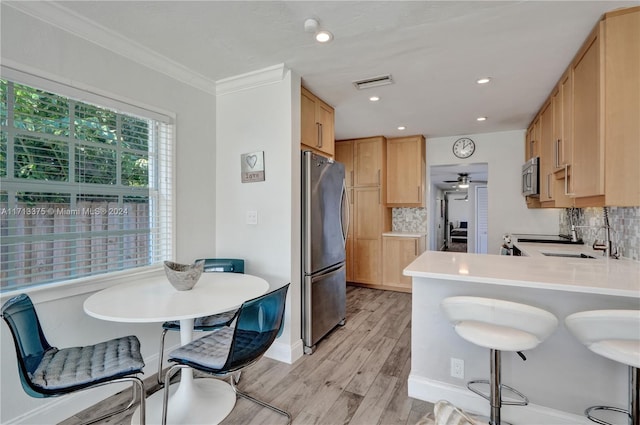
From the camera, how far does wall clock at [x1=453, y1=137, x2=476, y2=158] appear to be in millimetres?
4656

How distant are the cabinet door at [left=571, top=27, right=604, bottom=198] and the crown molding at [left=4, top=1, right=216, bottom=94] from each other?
2.86 m

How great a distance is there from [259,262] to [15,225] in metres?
1.57

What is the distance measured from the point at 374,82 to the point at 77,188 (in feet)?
7.94

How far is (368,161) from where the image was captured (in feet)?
16.1

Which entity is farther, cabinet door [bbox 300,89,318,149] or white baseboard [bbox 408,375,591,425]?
cabinet door [bbox 300,89,318,149]

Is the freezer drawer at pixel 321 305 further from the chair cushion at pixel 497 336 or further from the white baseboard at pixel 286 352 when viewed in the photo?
the chair cushion at pixel 497 336

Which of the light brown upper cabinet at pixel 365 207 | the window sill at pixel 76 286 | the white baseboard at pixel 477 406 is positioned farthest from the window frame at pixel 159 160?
the light brown upper cabinet at pixel 365 207

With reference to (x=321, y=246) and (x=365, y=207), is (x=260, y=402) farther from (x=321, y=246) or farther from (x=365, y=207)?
(x=365, y=207)

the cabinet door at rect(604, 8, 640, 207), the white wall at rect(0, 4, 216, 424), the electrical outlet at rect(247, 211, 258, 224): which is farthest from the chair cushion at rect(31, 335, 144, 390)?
the cabinet door at rect(604, 8, 640, 207)

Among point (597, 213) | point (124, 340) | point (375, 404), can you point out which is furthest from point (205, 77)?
point (597, 213)

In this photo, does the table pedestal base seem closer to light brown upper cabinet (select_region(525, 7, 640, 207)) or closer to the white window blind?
the white window blind

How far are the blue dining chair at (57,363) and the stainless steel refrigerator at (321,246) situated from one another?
55.6 inches

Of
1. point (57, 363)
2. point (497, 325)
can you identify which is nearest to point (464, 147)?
point (497, 325)

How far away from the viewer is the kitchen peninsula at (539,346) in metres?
1.63
